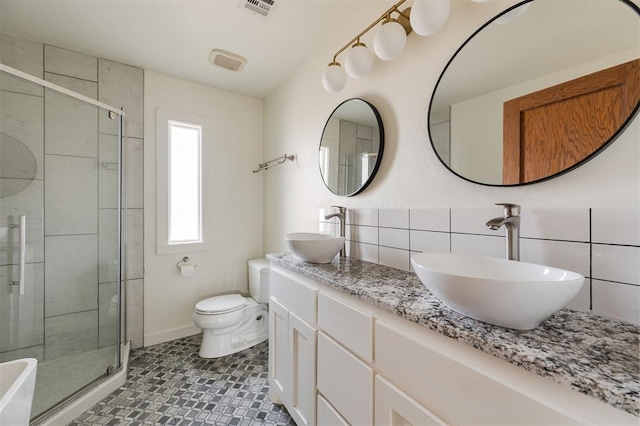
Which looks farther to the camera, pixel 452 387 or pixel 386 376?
pixel 386 376

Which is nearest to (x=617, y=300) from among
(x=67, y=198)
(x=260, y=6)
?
(x=260, y=6)

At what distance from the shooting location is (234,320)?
2016 millimetres

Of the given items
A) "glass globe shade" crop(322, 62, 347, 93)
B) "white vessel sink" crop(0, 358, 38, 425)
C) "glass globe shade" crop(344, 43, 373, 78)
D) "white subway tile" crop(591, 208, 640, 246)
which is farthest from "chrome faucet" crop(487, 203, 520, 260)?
"white vessel sink" crop(0, 358, 38, 425)

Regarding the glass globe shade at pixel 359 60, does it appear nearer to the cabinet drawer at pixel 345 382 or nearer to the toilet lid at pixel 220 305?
the cabinet drawer at pixel 345 382

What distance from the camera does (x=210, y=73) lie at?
2.20 m

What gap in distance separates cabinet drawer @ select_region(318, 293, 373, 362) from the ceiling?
1496 millimetres

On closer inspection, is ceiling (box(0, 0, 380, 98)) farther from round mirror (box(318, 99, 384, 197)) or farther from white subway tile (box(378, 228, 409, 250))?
white subway tile (box(378, 228, 409, 250))

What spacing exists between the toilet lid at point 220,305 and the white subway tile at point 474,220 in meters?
1.71

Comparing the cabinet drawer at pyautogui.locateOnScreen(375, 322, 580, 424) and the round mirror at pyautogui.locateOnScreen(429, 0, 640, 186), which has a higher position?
the round mirror at pyautogui.locateOnScreen(429, 0, 640, 186)

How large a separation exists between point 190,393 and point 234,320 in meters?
0.52

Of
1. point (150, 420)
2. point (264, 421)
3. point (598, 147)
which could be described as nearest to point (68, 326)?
point (150, 420)

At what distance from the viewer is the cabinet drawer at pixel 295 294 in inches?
44.8

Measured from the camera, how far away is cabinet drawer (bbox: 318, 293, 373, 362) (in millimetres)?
854

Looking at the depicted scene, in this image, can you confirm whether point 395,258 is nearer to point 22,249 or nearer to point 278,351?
point 278,351
